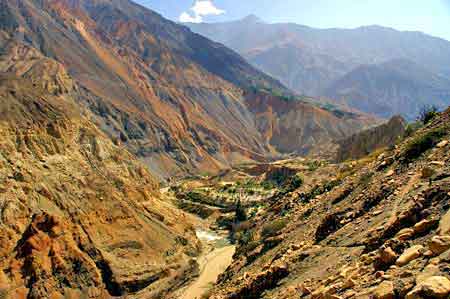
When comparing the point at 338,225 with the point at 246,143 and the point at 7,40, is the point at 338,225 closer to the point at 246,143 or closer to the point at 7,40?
the point at 7,40

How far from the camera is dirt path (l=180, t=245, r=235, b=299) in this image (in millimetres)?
38375

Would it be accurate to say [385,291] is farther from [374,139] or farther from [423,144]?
[374,139]

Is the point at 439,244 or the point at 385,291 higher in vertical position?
the point at 439,244

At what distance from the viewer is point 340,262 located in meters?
13.7

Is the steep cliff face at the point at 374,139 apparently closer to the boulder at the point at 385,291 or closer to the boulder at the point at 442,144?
the boulder at the point at 442,144

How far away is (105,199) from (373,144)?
47538mm

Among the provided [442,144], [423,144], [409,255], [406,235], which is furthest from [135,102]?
[409,255]

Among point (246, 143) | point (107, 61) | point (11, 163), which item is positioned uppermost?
point (107, 61)

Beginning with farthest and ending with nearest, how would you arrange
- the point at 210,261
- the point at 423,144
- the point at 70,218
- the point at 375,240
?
the point at 210,261
the point at 70,218
the point at 423,144
the point at 375,240

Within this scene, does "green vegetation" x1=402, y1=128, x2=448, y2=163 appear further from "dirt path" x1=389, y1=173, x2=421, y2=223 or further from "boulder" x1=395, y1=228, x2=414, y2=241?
"boulder" x1=395, y1=228, x2=414, y2=241

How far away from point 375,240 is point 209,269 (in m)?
34.4

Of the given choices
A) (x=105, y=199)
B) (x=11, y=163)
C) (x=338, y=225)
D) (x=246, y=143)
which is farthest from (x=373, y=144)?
(x=246, y=143)

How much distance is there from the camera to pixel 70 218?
42281 mm

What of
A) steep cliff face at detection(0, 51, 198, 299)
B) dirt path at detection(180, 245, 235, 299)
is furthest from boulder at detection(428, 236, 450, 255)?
steep cliff face at detection(0, 51, 198, 299)
